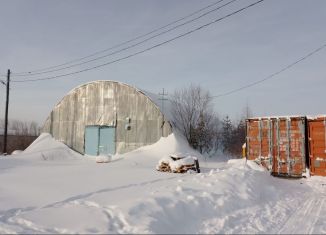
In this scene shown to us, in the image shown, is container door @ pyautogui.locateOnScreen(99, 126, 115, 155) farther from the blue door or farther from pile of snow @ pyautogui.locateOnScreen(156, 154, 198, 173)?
pile of snow @ pyautogui.locateOnScreen(156, 154, 198, 173)

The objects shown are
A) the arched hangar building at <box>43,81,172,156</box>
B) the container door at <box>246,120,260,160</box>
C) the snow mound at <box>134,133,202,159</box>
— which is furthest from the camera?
the arched hangar building at <box>43,81,172,156</box>

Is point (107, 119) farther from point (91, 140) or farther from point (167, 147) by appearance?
point (167, 147)

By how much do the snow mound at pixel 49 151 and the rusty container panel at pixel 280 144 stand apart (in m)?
14.4

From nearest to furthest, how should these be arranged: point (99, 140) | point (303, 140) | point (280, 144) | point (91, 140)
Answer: point (303, 140) < point (280, 144) < point (99, 140) < point (91, 140)

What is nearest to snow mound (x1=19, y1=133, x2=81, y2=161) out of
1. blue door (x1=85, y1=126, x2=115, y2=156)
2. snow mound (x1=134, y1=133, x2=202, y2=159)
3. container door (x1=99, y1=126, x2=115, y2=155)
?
blue door (x1=85, y1=126, x2=115, y2=156)

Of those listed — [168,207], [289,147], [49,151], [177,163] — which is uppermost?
[289,147]

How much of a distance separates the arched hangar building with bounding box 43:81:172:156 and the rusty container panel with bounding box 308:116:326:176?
10.7 meters

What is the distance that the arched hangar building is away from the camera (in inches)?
989

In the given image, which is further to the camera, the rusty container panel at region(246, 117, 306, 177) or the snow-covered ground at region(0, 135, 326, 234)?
the rusty container panel at region(246, 117, 306, 177)

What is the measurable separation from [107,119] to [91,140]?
2.23m

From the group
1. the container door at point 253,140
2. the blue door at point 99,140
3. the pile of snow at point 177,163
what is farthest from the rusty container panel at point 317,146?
the blue door at point 99,140

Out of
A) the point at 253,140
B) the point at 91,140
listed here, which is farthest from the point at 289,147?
the point at 91,140

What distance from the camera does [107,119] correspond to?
87.6ft

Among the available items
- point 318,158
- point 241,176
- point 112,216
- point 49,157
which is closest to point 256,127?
point 318,158
